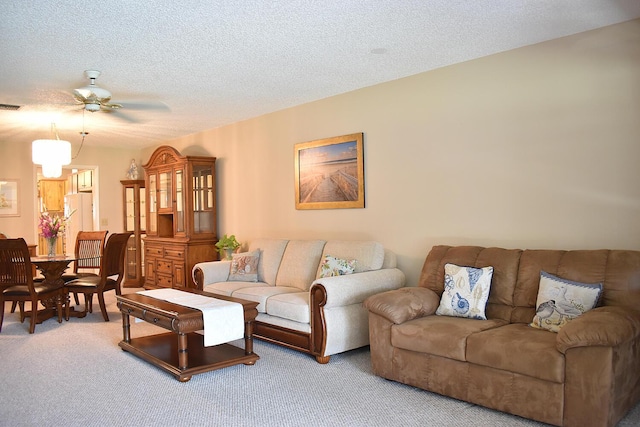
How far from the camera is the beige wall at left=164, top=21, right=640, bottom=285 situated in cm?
358

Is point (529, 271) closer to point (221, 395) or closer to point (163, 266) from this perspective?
point (221, 395)

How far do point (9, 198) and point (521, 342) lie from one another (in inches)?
324

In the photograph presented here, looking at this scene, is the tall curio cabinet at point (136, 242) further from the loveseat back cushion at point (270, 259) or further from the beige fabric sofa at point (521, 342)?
the beige fabric sofa at point (521, 342)

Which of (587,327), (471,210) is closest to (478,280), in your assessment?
(471,210)

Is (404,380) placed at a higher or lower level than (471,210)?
lower

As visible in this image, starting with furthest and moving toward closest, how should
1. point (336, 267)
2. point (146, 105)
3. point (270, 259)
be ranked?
1. point (146, 105)
2. point (270, 259)
3. point (336, 267)

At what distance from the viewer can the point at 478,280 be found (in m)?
3.73

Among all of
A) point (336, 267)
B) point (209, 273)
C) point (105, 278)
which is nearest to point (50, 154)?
point (105, 278)

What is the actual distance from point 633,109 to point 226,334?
333cm

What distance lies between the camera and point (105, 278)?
6.08m

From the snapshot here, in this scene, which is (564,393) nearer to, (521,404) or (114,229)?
(521,404)

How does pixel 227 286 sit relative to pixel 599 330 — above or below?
below

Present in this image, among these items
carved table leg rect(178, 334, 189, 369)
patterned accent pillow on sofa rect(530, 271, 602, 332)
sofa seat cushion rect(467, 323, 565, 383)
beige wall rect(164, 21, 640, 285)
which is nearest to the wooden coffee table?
carved table leg rect(178, 334, 189, 369)

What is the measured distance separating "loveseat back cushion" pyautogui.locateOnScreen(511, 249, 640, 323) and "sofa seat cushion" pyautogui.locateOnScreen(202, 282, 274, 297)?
2.59 m
